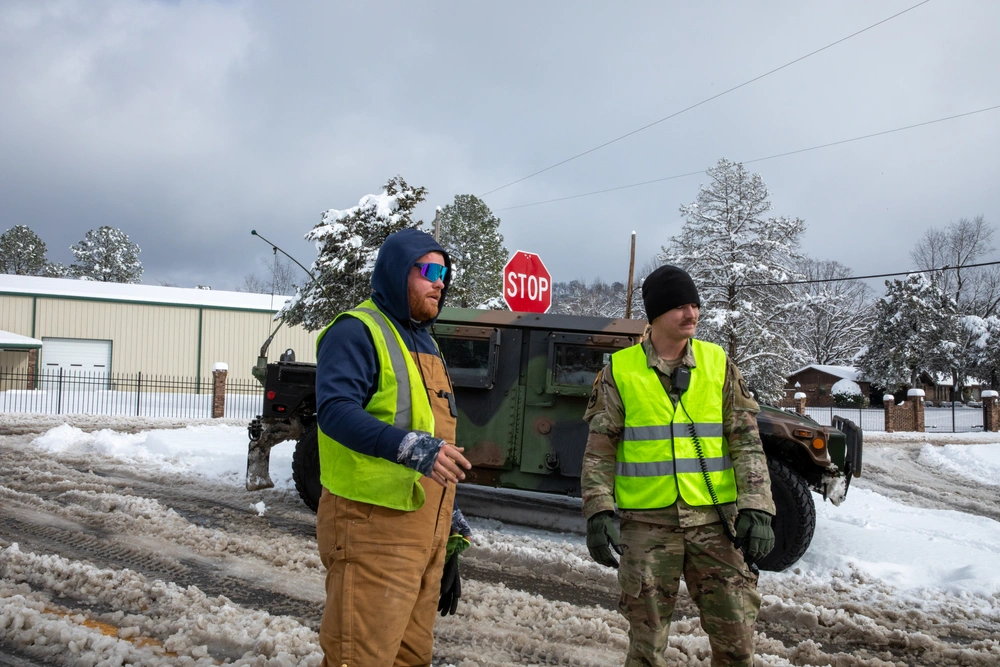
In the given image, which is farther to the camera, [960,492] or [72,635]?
[960,492]

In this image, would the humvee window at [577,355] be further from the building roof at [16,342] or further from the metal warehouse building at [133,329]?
the building roof at [16,342]

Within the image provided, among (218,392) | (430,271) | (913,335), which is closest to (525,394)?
(430,271)

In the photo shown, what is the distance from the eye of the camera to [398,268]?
204 centimetres

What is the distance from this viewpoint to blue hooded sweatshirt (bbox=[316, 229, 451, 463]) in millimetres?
1736

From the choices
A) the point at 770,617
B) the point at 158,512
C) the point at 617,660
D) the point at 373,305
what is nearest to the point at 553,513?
the point at 770,617

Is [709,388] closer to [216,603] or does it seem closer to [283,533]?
[216,603]

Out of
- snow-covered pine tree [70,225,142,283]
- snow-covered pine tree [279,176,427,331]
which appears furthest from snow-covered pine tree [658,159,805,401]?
snow-covered pine tree [70,225,142,283]

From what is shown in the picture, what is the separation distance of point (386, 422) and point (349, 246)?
13.0 m

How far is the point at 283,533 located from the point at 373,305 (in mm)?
4034

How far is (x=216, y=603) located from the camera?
3.80 m

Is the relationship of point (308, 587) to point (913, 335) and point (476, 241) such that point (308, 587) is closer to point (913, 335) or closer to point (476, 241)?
point (476, 241)

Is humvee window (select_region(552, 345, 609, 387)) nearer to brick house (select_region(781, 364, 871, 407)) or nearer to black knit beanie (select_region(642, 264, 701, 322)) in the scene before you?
black knit beanie (select_region(642, 264, 701, 322))

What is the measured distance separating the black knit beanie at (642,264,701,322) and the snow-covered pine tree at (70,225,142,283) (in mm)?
50187

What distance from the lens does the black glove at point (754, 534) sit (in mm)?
2354
